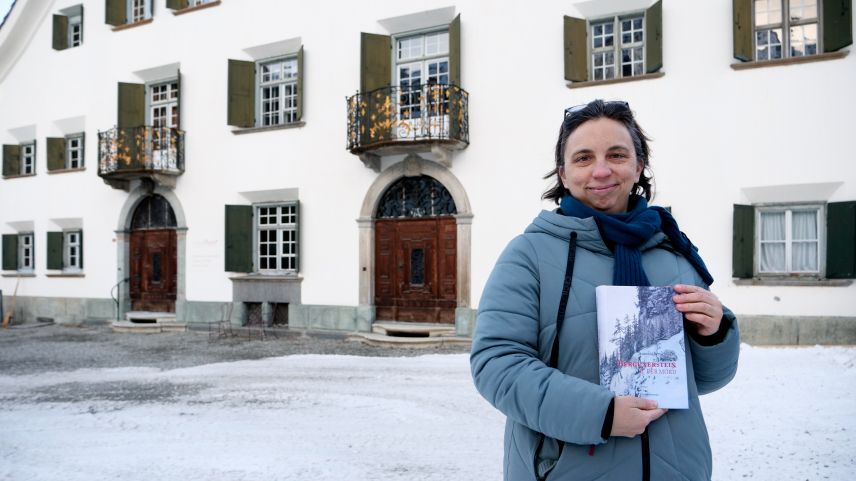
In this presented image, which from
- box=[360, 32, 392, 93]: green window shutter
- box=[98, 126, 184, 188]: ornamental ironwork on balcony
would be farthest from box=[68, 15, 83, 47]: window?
box=[360, 32, 392, 93]: green window shutter

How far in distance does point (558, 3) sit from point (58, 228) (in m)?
15.5

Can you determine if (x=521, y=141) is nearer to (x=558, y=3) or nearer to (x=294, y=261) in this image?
(x=558, y=3)

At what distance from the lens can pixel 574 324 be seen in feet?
4.98

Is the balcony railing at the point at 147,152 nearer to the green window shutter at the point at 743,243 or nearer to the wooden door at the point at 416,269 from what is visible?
the wooden door at the point at 416,269

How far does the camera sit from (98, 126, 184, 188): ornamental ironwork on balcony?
49.3 ft

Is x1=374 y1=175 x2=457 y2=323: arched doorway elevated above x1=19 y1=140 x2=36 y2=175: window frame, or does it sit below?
below

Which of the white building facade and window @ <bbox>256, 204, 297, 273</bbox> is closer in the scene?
the white building facade

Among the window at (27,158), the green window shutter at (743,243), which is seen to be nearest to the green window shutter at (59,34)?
the window at (27,158)

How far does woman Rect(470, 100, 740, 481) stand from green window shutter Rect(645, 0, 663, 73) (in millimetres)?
9871

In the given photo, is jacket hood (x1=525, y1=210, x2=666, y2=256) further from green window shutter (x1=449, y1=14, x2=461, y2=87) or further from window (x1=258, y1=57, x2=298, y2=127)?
window (x1=258, y1=57, x2=298, y2=127)

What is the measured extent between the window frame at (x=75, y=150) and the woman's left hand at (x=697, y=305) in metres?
19.3

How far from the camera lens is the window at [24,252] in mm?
18783

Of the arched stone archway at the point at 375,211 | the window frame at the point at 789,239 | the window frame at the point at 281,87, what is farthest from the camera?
the window frame at the point at 281,87

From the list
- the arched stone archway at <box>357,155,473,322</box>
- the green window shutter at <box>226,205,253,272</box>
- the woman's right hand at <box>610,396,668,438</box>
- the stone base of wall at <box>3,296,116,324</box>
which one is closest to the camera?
the woman's right hand at <box>610,396,668,438</box>
